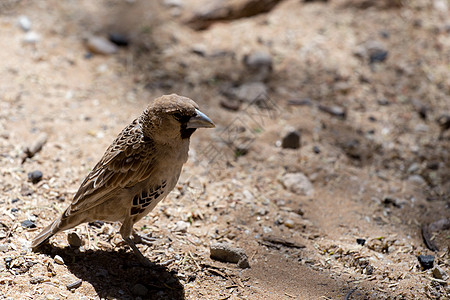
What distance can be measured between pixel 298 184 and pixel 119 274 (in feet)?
6.69

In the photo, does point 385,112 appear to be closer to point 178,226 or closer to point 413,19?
point 413,19

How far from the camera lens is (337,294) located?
3881 millimetres

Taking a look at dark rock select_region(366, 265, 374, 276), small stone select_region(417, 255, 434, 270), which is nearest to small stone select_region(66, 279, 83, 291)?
dark rock select_region(366, 265, 374, 276)

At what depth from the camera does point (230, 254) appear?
4.15m

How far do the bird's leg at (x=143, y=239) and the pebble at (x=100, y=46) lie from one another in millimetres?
3253

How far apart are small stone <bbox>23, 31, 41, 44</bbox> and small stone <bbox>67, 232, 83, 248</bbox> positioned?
3596mm

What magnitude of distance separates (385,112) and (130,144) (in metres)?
3.67

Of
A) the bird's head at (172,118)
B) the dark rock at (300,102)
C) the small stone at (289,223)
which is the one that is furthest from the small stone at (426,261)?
the dark rock at (300,102)

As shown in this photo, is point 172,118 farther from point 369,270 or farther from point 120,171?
point 369,270

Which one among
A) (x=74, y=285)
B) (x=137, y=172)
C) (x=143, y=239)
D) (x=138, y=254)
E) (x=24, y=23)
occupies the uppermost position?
(x=24, y=23)

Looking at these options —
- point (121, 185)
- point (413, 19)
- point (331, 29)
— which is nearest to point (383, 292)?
point (121, 185)

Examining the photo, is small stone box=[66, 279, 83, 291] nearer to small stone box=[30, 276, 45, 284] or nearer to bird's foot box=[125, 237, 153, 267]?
small stone box=[30, 276, 45, 284]

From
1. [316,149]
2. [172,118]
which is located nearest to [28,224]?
[172,118]

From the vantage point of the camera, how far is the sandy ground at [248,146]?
13.2 feet
